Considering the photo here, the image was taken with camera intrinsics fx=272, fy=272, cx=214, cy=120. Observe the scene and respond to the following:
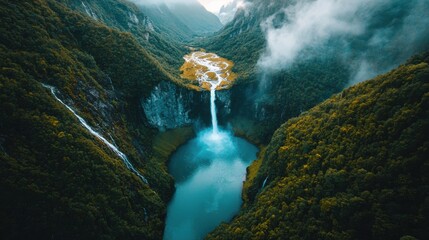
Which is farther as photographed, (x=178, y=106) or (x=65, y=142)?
(x=178, y=106)

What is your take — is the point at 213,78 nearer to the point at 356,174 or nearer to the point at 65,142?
the point at 65,142

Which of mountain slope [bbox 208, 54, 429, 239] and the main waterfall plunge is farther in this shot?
the main waterfall plunge

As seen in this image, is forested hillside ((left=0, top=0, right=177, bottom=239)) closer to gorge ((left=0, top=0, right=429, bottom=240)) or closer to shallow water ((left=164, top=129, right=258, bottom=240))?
gorge ((left=0, top=0, right=429, bottom=240))

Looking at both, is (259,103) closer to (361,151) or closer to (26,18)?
(361,151)

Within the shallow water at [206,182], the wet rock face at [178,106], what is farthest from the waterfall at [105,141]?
the wet rock face at [178,106]

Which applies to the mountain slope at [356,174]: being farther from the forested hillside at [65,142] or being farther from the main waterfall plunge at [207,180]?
the forested hillside at [65,142]

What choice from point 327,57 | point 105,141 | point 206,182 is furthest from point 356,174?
point 327,57

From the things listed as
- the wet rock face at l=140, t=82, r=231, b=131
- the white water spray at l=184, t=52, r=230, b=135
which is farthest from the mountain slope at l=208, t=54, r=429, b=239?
the white water spray at l=184, t=52, r=230, b=135

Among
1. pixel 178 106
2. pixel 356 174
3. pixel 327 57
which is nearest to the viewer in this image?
pixel 356 174
